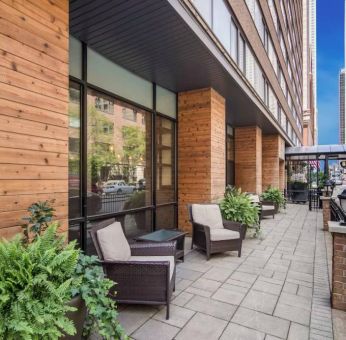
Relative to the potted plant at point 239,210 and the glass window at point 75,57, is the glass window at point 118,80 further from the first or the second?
the potted plant at point 239,210

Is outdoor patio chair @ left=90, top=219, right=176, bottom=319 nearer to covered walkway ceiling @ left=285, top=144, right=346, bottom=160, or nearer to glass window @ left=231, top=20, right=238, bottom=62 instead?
glass window @ left=231, top=20, right=238, bottom=62

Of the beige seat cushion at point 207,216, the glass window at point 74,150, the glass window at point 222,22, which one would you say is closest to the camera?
the glass window at point 74,150

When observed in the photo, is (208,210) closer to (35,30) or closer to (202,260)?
(202,260)

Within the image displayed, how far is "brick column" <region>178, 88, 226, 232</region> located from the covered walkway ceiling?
9.69 m

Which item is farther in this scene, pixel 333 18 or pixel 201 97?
pixel 333 18

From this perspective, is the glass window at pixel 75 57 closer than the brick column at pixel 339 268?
No

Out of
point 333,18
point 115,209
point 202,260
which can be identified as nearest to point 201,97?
point 115,209

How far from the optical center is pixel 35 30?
2598 millimetres

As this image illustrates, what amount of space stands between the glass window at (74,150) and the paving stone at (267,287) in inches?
113

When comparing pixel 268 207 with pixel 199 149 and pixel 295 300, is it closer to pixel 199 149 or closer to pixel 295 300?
pixel 199 149

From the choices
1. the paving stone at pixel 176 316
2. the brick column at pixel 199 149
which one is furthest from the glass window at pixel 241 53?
the paving stone at pixel 176 316

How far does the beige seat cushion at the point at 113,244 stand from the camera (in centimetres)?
297

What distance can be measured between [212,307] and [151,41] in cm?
393

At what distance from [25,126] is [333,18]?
439 feet
